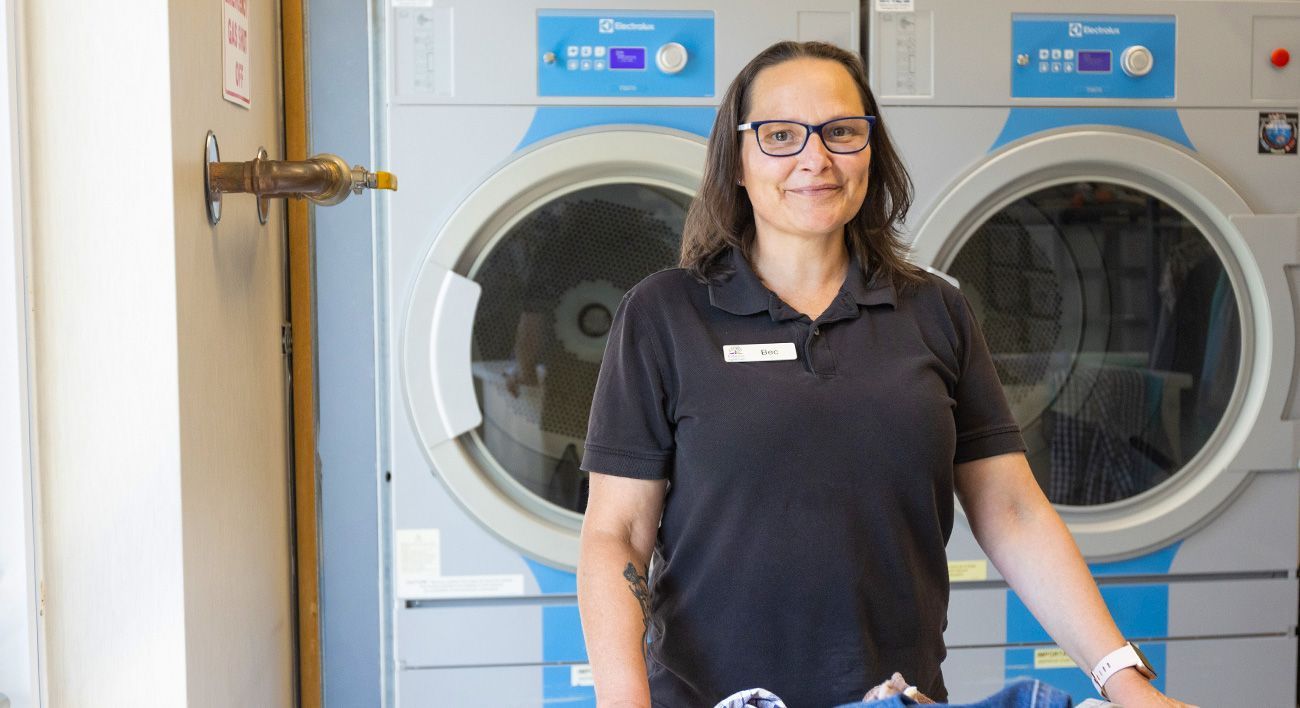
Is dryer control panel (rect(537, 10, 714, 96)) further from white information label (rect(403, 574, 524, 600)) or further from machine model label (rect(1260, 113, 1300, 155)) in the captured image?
machine model label (rect(1260, 113, 1300, 155))

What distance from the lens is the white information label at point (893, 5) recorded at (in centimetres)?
193

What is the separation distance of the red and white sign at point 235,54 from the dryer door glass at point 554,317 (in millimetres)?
562

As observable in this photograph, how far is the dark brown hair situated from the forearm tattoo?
316 mm

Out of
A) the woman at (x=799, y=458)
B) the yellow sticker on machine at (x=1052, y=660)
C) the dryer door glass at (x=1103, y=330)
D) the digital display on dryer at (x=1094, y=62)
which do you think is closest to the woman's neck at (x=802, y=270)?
the woman at (x=799, y=458)

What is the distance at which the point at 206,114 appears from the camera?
1.21 m

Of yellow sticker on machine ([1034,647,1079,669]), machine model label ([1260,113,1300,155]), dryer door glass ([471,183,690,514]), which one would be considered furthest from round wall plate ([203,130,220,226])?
machine model label ([1260,113,1300,155])

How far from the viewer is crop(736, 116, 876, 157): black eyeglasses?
1.21 metres

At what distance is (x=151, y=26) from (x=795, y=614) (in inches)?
31.7

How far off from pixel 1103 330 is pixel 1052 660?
1.85 ft

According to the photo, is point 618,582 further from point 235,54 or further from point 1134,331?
point 1134,331

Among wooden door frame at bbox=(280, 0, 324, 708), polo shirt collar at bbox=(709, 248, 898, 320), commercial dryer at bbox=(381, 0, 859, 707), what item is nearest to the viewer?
polo shirt collar at bbox=(709, 248, 898, 320)

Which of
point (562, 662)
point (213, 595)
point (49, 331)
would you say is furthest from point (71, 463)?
point (562, 662)

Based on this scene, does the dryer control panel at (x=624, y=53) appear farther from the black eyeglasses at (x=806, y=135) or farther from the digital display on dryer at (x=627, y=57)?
the black eyeglasses at (x=806, y=135)

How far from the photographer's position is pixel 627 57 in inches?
74.5
